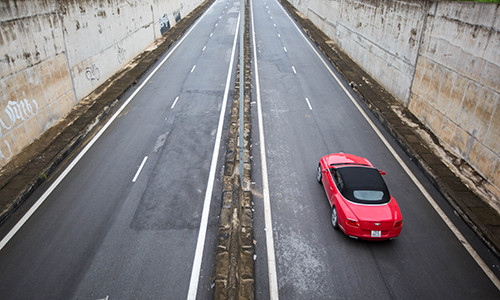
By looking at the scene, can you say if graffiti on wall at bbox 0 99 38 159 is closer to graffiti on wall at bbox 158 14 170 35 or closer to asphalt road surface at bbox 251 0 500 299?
asphalt road surface at bbox 251 0 500 299

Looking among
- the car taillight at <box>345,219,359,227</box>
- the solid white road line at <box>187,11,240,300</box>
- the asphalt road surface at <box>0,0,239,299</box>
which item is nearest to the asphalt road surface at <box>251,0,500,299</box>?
the car taillight at <box>345,219,359,227</box>

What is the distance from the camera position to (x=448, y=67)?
14430mm

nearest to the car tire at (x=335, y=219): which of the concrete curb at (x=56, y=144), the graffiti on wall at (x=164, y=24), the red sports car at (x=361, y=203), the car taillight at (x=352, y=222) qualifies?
the red sports car at (x=361, y=203)

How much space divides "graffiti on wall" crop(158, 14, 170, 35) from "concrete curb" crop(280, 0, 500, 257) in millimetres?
19382

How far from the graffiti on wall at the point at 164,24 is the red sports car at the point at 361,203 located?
30.9 meters

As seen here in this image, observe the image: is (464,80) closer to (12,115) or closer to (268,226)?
(268,226)

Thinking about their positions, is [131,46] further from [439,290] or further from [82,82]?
[439,290]

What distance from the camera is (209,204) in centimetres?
1140

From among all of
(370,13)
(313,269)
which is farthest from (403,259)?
(370,13)

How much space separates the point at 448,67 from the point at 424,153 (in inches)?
147

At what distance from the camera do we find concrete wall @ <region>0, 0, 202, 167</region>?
13.1 meters

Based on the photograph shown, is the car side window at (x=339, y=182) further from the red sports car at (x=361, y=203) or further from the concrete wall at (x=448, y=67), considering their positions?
the concrete wall at (x=448, y=67)

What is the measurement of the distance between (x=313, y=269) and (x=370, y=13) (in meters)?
21.3

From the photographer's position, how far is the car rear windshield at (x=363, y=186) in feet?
33.2
